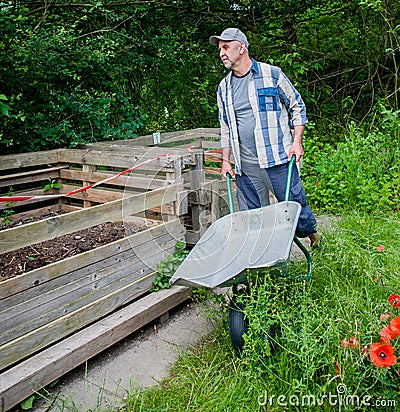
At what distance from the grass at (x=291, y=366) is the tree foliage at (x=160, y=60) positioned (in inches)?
67.4

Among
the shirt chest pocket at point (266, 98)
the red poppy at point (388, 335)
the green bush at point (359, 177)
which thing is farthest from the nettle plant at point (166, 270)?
the green bush at point (359, 177)

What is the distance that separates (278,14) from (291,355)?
619cm

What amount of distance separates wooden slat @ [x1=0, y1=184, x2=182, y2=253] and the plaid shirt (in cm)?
64

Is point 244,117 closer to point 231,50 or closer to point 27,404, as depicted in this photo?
point 231,50

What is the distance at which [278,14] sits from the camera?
7312mm

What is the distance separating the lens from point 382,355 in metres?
1.94

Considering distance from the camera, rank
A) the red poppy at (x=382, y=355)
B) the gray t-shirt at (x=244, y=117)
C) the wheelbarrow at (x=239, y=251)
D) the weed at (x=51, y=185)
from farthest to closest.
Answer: the weed at (x=51, y=185), the gray t-shirt at (x=244, y=117), the wheelbarrow at (x=239, y=251), the red poppy at (x=382, y=355)

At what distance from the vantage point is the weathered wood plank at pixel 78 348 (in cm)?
244

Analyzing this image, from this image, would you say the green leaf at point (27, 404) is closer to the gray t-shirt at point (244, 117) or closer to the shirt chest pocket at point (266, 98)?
the gray t-shirt at point (244, 117)

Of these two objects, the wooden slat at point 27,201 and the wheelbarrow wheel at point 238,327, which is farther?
the wooden slat at point 27,201

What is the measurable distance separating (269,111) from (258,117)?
8 cm

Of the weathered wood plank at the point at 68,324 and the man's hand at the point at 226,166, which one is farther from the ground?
the man's hand at the point at 226,166

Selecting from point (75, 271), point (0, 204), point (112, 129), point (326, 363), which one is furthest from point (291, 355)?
point (112, 129)

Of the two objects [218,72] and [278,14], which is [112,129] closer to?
[218,72]
